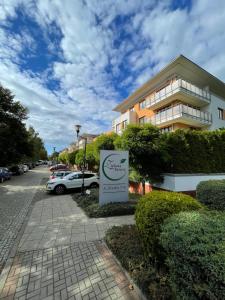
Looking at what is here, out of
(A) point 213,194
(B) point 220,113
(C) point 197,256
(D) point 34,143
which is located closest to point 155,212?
(C) point 197,256

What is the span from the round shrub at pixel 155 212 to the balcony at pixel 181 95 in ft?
51.6

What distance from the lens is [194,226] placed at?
2.51 metres

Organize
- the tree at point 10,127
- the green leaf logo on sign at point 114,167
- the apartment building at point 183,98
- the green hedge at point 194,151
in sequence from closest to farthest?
the green leaf logo on sign at point 114,167
the green hedge at point 194,151
the apartment building at point 183,98
the tree at point 10,127

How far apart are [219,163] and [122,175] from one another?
7.18 m

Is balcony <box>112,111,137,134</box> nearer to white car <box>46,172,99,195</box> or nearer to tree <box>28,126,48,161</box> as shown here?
white car <box>46,172,99,195</box>

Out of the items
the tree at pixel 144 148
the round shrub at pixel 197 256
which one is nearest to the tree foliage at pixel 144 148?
the tree at pixel 144 148

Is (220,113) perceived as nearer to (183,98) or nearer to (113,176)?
(183,98)

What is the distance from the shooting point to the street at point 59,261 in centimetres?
325

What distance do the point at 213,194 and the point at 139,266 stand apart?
4.76 meters

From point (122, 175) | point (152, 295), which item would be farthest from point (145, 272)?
point (122, 175)

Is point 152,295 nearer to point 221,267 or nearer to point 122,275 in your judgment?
point 122,275

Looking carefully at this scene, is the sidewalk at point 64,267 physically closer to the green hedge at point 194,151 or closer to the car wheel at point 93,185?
the green hedge at point 194,151

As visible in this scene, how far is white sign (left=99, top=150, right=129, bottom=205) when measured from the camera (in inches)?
349

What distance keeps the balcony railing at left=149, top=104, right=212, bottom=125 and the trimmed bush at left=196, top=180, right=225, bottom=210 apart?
37.0ft
